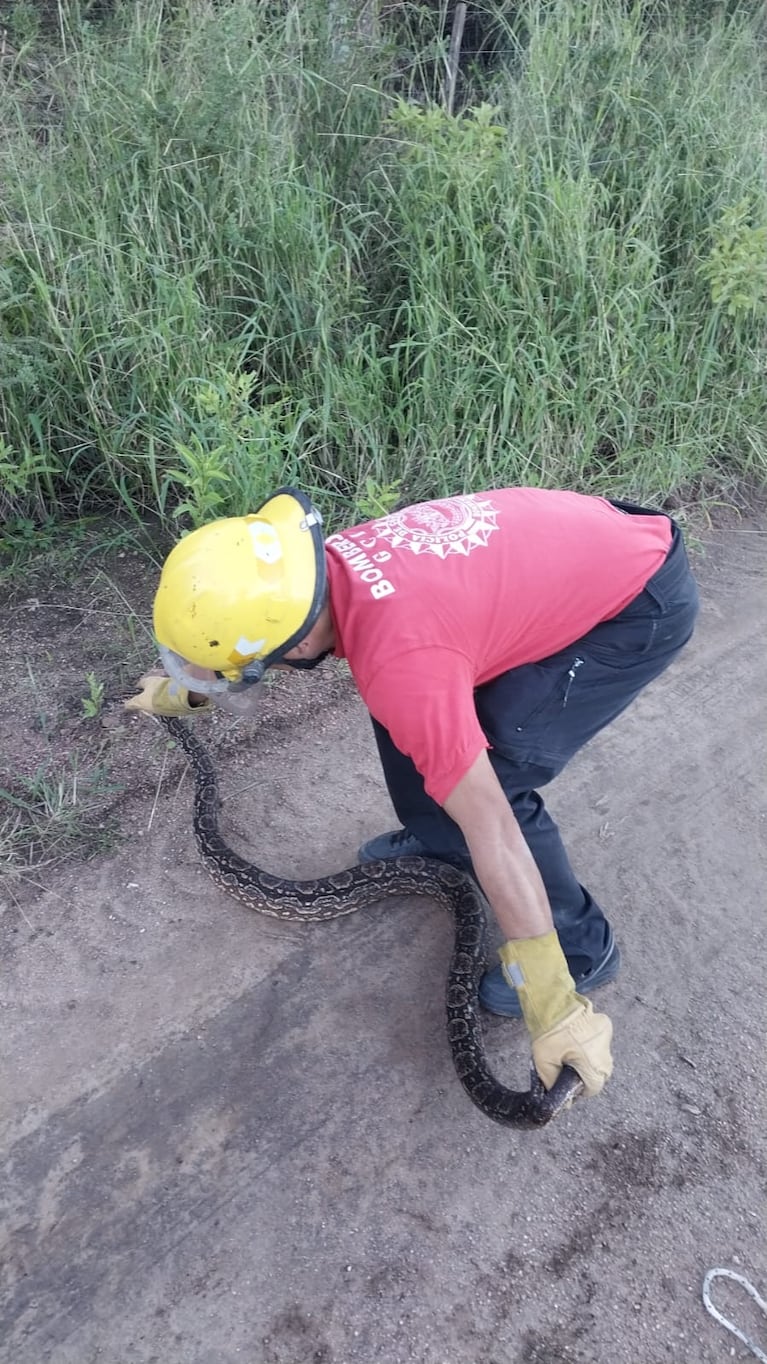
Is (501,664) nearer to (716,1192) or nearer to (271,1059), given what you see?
(271,1059)

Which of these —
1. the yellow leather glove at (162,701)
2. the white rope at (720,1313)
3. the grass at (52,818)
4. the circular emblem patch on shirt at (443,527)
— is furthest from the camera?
the grass at (52,818)

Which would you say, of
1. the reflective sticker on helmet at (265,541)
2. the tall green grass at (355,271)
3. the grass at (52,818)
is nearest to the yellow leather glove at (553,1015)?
the reflective sticker on helmet at (265,541)

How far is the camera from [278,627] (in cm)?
236

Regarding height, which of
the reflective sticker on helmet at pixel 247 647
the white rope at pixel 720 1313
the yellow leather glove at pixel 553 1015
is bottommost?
the white rope at pixel 720 1313

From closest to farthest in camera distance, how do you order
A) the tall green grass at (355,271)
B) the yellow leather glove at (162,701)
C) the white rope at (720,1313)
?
the white rope at (720,1313) < the yellow leather glove at (162,701) < the tall green grass at (355,271)

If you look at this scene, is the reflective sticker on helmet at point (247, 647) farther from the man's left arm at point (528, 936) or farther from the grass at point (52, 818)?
the grass at point (52, 818)

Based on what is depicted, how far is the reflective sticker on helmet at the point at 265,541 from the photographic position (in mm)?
2354

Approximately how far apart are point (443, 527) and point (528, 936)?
1.05 m

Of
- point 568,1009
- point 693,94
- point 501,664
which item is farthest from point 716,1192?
point 693,94

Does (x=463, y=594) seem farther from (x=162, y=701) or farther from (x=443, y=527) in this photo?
(x=162, y=701)

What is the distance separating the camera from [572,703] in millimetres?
2844

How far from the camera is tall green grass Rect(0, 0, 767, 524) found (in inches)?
176

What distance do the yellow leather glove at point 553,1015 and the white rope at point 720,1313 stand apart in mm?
526

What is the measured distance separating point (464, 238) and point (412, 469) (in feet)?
4.07
